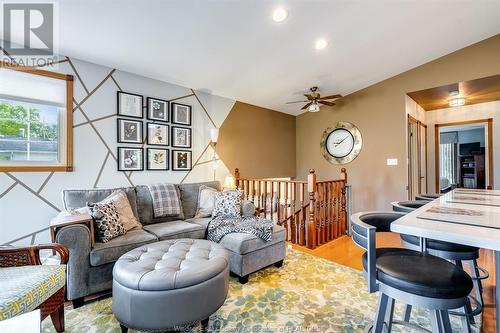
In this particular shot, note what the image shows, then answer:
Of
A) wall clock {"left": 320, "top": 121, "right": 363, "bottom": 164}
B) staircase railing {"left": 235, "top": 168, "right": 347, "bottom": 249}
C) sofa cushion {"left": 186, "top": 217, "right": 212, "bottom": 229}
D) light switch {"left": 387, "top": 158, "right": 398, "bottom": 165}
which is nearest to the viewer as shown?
sofa cushion {"left": 186, "top": 217, "right": 212, "bottom": 229}

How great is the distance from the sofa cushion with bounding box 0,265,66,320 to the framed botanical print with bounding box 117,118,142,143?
6.25ft

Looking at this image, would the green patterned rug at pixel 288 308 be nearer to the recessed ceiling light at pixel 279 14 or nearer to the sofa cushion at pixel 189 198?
the sofa cushion at pixel 189 198

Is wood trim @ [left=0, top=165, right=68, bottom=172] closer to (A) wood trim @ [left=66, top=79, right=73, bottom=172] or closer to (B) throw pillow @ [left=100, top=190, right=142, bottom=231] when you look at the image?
(A) wood trim @ [left=66, top=79, right=73, bottom=172]

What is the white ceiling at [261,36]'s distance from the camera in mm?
2236

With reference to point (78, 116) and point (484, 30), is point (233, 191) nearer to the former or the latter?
point (78, 116)

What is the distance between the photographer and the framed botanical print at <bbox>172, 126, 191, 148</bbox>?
3.65 meters

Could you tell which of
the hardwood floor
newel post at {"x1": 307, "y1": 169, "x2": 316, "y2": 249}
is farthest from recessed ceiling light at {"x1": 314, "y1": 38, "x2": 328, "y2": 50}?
the hardwood floor

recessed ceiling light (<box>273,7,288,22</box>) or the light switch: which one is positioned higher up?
recessed ceiling light (<box>273,7,288,22</box>)

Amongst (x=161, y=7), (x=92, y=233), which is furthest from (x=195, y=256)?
(x=161, y=7)

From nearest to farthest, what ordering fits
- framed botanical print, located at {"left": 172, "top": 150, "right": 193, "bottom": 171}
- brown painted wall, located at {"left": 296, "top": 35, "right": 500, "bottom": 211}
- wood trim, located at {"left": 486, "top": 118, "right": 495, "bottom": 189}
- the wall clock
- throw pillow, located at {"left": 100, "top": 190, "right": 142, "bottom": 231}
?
throw pillow, located at {"left": 100, "top": 190, "right": 142, "bottom": 231} < brown painted wall, located at {"left": 296, "top": 35, "right": 500, "bottom": 211} < framed botanical print, located at {"left": 172, "top": 150, "right": 193, "bottom": 171} < wood trim, located at {"left": 486, "top": 118, "right": 495, "bottom": 189} < the wall clock

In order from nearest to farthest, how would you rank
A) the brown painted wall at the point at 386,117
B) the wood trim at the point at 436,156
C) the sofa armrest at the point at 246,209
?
1. the sofa armrest at the point at 246,209
2. the brown painted wall at the point at 386,117
3. the wood trim at the point at 436,156

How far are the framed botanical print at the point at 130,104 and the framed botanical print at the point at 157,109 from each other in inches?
4.9

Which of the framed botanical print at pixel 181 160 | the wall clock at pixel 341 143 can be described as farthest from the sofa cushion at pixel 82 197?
the wall clock at pixel 341 143

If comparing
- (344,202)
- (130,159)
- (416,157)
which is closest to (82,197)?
(130,159)
